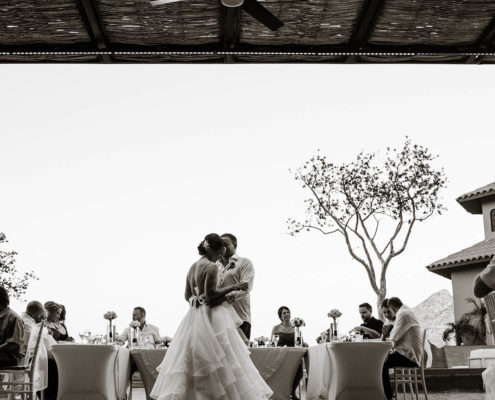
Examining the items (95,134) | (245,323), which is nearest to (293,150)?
(95,134)

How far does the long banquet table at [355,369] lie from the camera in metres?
7.12

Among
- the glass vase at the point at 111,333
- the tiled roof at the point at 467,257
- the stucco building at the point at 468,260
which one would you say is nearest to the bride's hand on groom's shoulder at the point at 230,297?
the glass vase at the point at 111,333

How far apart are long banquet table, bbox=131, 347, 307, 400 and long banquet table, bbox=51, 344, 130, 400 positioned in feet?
1.32

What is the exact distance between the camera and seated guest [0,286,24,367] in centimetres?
670

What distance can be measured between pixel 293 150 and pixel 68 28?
15003mm

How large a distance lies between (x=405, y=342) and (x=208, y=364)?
330cm

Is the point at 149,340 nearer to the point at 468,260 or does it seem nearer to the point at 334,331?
the point at 334,331

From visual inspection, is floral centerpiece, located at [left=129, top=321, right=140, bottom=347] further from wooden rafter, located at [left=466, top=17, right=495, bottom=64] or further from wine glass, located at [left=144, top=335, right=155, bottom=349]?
wooden rafter, located at [left=466, top=17, right=495, bottom=64]

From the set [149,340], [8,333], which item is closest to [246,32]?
[8,333]

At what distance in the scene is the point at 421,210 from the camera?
67.6 ft

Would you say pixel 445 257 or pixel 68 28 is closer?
pixel 68 28

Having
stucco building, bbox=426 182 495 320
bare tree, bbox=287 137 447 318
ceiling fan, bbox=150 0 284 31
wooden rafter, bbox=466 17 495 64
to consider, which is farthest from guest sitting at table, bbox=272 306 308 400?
stucco building, bbox=426 182 495 320

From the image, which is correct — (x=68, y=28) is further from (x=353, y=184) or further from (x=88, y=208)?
(x=353, y=184)

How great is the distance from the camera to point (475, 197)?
85.5 ft
